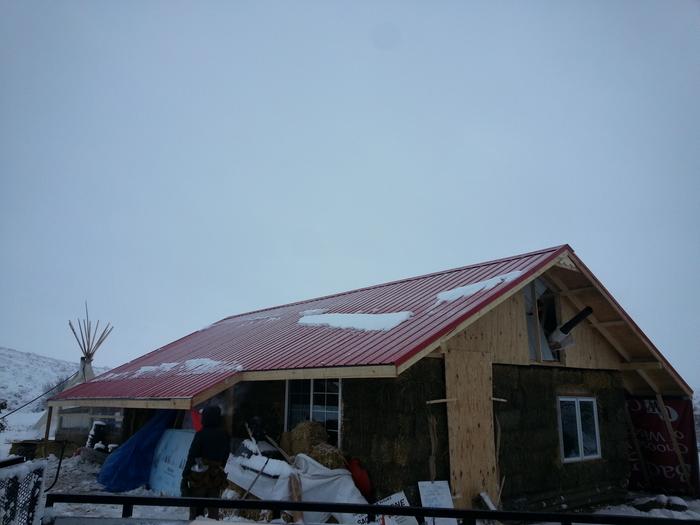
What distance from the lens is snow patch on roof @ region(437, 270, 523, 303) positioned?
9742 mm

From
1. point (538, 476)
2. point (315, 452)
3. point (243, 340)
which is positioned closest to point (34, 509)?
point (315, 452)

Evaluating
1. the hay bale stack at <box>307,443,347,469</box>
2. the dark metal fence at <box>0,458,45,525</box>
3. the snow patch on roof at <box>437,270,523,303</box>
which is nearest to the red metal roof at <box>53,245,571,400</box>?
the snow patch on roof at <box>437,270,523,303</box>

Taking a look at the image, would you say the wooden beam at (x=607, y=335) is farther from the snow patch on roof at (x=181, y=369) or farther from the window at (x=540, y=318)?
the snow patch on roof at (x=181, y=369)

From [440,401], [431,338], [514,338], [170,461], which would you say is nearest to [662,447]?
[514,338]

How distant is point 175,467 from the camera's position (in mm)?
11133

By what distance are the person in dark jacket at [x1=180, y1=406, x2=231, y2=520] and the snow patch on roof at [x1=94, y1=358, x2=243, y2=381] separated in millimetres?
1786

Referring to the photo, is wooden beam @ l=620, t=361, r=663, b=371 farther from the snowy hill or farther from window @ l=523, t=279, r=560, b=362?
the snowy hill

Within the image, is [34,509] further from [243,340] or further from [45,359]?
[45,359]

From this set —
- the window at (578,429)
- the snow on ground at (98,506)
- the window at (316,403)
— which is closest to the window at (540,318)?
the window at (578,429)

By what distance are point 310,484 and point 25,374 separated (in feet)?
182

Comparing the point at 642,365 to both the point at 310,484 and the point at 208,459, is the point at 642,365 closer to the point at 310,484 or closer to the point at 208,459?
the point at 310,484

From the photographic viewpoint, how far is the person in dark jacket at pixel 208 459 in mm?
7844

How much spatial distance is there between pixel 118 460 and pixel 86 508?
2.00 metres

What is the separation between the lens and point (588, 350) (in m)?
12.4
